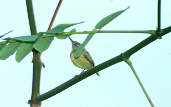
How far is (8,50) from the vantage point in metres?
1.17

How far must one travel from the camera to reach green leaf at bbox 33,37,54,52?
3.59 ft

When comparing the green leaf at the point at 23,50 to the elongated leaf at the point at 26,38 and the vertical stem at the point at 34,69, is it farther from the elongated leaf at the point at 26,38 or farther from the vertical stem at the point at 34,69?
the vertical stem at the point at 34,69

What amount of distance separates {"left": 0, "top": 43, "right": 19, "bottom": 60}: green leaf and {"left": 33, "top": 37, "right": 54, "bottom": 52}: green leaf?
86mm

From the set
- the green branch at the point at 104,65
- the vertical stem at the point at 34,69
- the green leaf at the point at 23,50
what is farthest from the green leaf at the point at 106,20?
the vertical stem at the point at 34,69

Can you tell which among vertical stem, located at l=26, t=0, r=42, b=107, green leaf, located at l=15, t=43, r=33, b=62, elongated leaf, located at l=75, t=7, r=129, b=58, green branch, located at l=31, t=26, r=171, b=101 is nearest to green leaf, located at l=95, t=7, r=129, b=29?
elongated leaf, located at l=75, t=7, r=129, b=58

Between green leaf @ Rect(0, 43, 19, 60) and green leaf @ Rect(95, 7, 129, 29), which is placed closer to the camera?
green leaf @ Rect(95, 7, 129, 29)

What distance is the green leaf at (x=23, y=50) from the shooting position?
3.62 ft

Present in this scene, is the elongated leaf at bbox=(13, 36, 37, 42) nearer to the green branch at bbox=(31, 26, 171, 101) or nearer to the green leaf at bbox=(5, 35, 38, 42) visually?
the green leaf at bbox=(5, 35, 38, 42)

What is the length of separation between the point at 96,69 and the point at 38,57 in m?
0.41

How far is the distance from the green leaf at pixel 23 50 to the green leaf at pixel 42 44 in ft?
0.10

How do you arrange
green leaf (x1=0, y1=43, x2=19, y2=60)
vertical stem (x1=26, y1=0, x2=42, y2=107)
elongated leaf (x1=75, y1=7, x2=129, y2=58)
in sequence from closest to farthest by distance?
elongated leaf (x1=75, y1=7, x2=129, y2=58) → green leaf (x1=0, y1=43, x2=19, y2=60) → vertical stem (x1=26, y1=0, x2=42, y2=107)

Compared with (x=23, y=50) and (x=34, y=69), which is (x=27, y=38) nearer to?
(x=23, y=50)

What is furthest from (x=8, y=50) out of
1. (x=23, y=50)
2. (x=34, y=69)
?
(x=34, y=69)

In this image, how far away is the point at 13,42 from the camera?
46.6 inches
